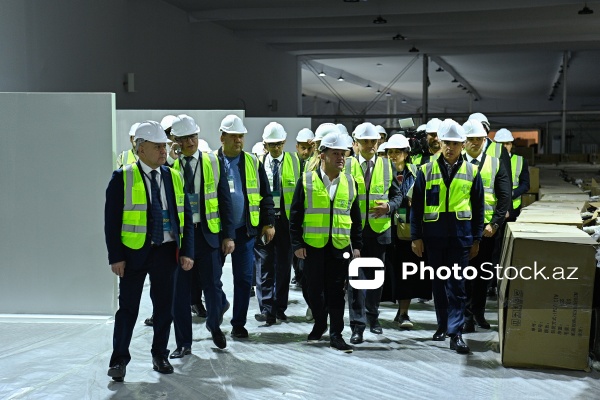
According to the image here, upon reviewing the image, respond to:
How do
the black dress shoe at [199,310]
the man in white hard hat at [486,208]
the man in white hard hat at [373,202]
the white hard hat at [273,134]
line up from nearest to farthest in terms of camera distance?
the man in white hard hat at [373,202] < the man in white hard hat at [486,208] < the black dress shoe at [199,310] < the white hard hat at [273,134]

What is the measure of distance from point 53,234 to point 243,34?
11.4 m

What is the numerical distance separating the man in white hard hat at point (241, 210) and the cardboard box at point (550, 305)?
191 cm

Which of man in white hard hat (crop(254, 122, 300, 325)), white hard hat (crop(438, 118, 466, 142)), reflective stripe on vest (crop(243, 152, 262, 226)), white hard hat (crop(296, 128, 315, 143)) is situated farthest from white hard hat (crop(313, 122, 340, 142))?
white hard hat (crop(438, 118, 466, 142))

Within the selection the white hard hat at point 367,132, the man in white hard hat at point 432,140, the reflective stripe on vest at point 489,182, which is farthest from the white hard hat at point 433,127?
the white hard hat at point 367,132

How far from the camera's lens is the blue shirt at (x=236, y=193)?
590cm

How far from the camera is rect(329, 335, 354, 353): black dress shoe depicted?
5.48 metres

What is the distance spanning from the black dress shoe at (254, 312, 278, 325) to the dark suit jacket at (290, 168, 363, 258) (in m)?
1.05

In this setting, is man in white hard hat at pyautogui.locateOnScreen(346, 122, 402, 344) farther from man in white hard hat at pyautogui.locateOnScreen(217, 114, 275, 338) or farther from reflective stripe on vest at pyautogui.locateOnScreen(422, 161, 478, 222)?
man in white hard hat at pyautogui.locateOnScreen(217, 114, 275, 338)

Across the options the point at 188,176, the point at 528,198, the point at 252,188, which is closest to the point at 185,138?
the point at 188,176

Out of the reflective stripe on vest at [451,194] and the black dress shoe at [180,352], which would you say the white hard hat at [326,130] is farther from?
the black dress shoe at [180,352]

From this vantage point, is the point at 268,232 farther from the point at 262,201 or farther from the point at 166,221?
the point at 166,221

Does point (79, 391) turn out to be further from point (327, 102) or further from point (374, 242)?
point (327, 102)

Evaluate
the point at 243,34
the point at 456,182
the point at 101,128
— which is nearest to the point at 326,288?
the point at 456,182

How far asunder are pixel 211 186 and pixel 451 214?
171 cm
